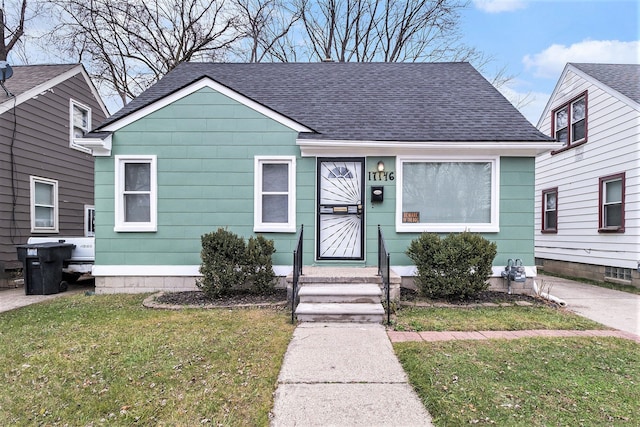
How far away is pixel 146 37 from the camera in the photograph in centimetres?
1441

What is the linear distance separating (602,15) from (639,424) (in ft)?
33.0

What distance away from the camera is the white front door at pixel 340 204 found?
6527 millimetres

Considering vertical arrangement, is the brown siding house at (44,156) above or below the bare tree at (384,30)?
below

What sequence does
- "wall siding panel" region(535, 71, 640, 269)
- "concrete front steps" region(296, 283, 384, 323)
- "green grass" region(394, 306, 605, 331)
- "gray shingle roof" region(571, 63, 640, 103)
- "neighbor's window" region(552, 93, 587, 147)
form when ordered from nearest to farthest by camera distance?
"green grass" region(394, 306, 605, 331) → "concrete front steps" region(296, 283, 384, 323) → "wall siding panel" region(535, 71, 640, 269) → "gray shingle roof" region(571, 63, 640, 103) → "neighbor's window" region(552, 93, 587, 147)

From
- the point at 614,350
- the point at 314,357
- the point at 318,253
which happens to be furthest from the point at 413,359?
the point at 318,253

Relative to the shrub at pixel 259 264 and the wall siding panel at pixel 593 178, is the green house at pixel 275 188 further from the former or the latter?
the wall siding panel at pixel 593 178

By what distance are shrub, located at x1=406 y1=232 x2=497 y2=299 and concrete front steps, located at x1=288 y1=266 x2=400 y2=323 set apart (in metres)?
0.73

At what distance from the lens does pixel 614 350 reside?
365cm

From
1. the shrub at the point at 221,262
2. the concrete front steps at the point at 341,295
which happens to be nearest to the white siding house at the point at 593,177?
the concrete front steps at the point at 341,295

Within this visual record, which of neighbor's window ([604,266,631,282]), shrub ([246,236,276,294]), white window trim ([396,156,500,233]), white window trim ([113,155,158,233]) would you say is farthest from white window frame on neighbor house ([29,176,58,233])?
neighbor's window ([604,266,631,282])

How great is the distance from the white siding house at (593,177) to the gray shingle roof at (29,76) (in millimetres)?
12135

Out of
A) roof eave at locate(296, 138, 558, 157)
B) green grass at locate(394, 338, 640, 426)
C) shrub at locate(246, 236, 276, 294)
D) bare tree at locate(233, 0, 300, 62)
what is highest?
bare tree at locate(233, 0, 300, 62)

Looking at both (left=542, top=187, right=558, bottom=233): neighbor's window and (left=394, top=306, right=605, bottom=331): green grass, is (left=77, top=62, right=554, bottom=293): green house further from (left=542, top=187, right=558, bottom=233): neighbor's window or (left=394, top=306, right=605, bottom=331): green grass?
(left=542, top=187, right=558, bottom=233): neighbor's window

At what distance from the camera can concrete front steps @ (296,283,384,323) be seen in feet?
15.1
